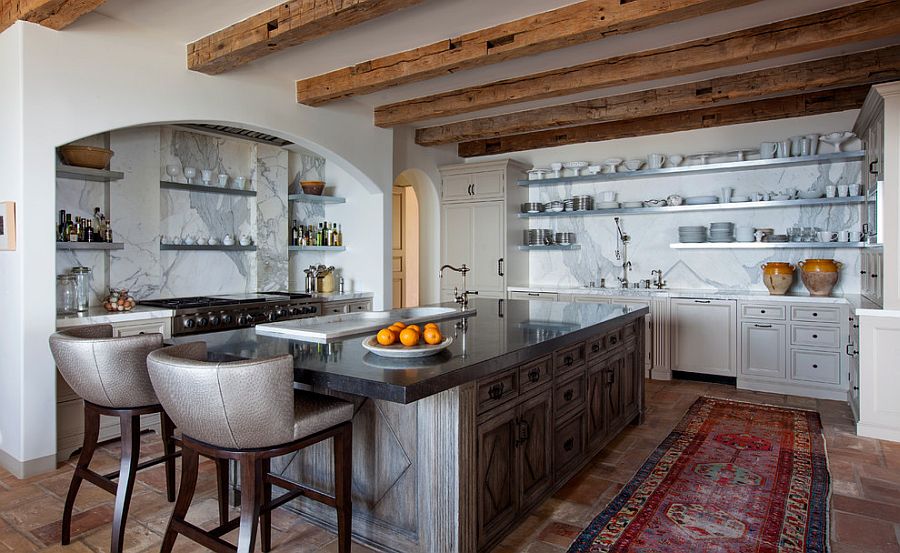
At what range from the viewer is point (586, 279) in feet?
22.3

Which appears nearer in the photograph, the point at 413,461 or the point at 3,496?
the point at 413,461

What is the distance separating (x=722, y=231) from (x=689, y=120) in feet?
3.86

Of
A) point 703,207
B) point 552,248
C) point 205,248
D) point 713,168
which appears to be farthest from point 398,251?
point 713,168

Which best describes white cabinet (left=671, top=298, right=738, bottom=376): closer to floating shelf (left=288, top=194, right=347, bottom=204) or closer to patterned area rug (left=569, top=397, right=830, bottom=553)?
patterned area rug (left=569, top=397, right=830, bottom=553)

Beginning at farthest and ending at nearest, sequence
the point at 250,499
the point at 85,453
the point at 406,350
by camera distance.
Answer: the point at 85,453 < the point at 406,350 < the point at 250,499

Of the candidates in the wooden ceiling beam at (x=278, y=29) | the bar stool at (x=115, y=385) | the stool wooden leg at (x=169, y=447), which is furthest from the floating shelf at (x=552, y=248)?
the bar stool at (x=115, y=385)

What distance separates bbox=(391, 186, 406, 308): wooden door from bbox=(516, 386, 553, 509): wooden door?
510 centimetres

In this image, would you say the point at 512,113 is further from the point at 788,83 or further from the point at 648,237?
the point at 788,83

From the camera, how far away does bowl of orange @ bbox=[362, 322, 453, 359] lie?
2.22 metres

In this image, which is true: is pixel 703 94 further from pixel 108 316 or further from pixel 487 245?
pixel 108 316

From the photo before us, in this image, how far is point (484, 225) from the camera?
22.5 feet

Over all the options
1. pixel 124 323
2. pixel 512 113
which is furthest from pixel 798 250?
pixel 124 323

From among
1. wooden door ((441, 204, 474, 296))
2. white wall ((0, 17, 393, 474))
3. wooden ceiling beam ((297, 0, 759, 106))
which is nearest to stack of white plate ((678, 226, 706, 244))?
wooden door ((441, 204, 474, 296))

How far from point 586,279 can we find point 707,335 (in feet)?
5.33
